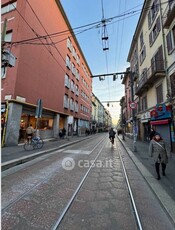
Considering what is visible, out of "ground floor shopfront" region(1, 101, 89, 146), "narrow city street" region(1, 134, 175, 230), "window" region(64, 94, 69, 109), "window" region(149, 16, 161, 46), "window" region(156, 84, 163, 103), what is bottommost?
"narrow city street" region(1, 134, 175, 230)

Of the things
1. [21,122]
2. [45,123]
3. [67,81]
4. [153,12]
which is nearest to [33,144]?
[21,122]

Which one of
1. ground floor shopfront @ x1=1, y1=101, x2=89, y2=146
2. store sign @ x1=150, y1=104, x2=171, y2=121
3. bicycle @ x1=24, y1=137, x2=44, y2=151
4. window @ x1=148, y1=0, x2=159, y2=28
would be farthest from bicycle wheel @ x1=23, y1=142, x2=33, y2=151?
window @ x1=148, y1=0, x2=159, y2=28

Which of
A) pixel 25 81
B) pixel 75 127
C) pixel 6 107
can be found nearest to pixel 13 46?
pixel 25 81

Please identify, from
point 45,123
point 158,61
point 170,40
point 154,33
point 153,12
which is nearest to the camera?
point 170,40

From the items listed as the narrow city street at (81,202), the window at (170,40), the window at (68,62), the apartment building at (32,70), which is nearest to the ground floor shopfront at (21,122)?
the apartment building at (32,70)

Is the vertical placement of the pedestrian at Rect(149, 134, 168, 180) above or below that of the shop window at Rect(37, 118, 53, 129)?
below

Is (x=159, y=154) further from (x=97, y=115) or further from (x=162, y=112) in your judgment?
(x=97, y=115)

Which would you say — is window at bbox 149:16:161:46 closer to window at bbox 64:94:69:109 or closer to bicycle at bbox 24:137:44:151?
window at bbox 64:94:69:109

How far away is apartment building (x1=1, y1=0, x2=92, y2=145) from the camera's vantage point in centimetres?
1162

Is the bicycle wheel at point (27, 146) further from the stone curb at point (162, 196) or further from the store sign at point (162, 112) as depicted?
the store sign at point (162, 112)

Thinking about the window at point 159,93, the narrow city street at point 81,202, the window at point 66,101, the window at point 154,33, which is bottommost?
the narrow city street at point 81,202

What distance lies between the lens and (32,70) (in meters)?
14.1

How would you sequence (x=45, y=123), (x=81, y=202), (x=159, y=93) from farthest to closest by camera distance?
(x=45, y=123)
(x=159, y=93)
(x=81, y=202)

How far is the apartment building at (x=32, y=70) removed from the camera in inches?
458
